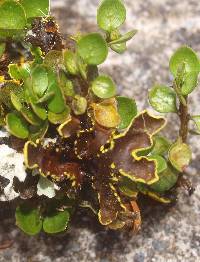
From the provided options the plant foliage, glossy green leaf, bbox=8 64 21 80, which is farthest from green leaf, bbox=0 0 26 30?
glossy green leaf, bbox=8 64 21 80

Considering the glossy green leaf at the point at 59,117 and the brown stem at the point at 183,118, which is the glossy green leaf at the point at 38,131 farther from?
the brown stem at the point at 183,118

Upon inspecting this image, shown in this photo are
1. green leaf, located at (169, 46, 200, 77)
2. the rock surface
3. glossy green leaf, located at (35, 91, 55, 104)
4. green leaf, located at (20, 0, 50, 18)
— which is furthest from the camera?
the rock surface

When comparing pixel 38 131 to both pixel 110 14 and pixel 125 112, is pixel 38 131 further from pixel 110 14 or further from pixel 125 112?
pixel 110 14

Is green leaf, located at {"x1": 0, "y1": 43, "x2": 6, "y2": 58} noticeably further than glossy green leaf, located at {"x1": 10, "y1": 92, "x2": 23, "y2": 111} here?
Yes

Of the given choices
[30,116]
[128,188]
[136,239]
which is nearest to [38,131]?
[30,116]

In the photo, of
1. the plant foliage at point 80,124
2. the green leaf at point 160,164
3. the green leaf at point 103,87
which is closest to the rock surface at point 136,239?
the plant foliage at point 80,124

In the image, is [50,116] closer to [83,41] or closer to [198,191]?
[83,41]

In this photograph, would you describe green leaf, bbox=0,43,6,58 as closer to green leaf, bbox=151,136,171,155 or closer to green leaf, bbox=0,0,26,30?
green leaf, bbox=0,0,26,30

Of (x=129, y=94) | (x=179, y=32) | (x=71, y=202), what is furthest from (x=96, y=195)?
(x=179, y=32)

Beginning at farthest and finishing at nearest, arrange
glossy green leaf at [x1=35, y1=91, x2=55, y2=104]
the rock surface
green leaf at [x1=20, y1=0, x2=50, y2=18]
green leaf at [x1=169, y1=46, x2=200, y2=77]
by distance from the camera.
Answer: the rock surface < green leaf at [x1=20, y1=0, x2=50, y2=18] < green leaf at [x1=169, y1=46, x2=200, y2=77] < glossy green leaf at [x1=35, y1=91, x2=55, y2=104]
